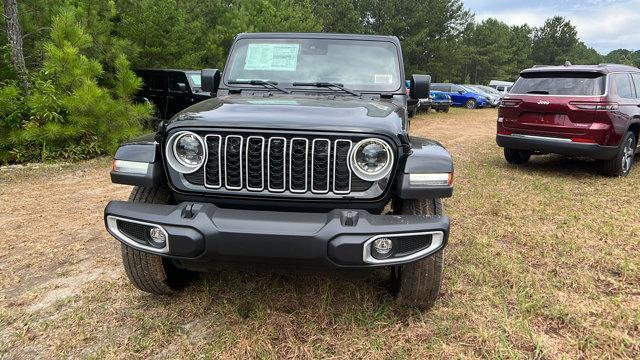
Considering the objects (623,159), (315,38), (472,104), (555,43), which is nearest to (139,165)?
(315,38)

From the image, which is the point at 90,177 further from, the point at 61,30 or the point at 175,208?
the point at 175,208

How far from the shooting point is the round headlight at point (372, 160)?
2311mm

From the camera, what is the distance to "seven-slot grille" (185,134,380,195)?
230 centimetres

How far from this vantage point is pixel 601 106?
19.9ft

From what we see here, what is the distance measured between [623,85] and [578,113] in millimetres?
1108

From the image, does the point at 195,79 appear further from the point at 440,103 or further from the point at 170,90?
the point at 440,103

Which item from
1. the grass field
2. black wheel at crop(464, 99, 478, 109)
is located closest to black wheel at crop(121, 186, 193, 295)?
the grass field

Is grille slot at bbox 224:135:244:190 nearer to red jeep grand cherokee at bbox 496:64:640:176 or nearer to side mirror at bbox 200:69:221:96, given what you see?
side mirror at bbox 200:69:221:96

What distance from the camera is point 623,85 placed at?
6.62 metres

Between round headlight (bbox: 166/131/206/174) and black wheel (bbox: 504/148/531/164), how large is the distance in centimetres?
662

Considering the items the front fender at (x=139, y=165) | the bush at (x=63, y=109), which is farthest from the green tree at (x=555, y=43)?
the front fender at (x=139, y=165)

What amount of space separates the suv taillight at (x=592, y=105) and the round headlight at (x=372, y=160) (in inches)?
198

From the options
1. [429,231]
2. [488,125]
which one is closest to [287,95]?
[429,231]

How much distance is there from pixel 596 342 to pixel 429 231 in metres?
1.26
